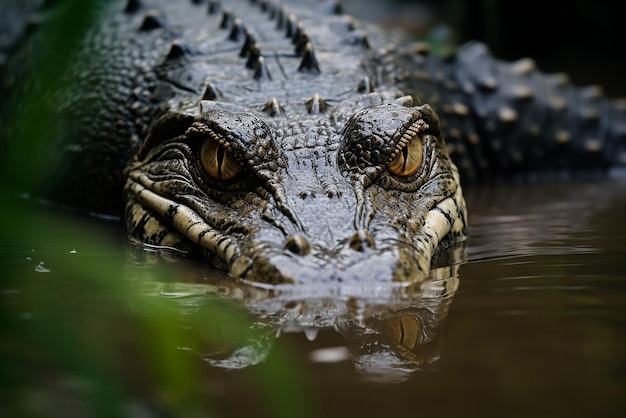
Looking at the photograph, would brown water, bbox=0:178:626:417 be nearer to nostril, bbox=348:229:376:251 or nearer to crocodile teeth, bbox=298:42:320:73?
nostril, bbox=348:229:376:251

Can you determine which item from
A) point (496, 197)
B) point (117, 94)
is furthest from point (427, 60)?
point (117, 94)

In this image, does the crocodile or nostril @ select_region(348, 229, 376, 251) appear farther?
the crocodile

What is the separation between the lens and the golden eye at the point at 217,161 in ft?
11.0

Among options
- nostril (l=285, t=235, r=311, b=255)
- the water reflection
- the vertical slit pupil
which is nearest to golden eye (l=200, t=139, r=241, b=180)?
the vertical slit pupil

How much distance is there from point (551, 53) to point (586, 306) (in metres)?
9.42

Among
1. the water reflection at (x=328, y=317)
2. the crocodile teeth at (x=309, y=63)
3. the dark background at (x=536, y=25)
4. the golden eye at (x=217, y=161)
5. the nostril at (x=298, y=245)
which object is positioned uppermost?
the dark background at (x=536, y=25)

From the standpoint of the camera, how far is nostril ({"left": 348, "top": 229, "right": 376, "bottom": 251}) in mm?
2770

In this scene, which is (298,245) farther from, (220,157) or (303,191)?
(220,157)

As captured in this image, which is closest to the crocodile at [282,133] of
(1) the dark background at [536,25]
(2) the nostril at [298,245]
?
(2) the nostril at [298,245]

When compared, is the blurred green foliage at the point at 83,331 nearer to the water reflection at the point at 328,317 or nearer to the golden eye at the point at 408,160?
the water reflection at the point at 328,317

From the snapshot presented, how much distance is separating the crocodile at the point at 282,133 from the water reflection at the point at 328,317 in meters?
0.08

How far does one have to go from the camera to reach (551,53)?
11227mm

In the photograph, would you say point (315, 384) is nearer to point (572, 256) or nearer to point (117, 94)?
point (572, 256)

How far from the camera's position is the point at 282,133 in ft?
11.4
